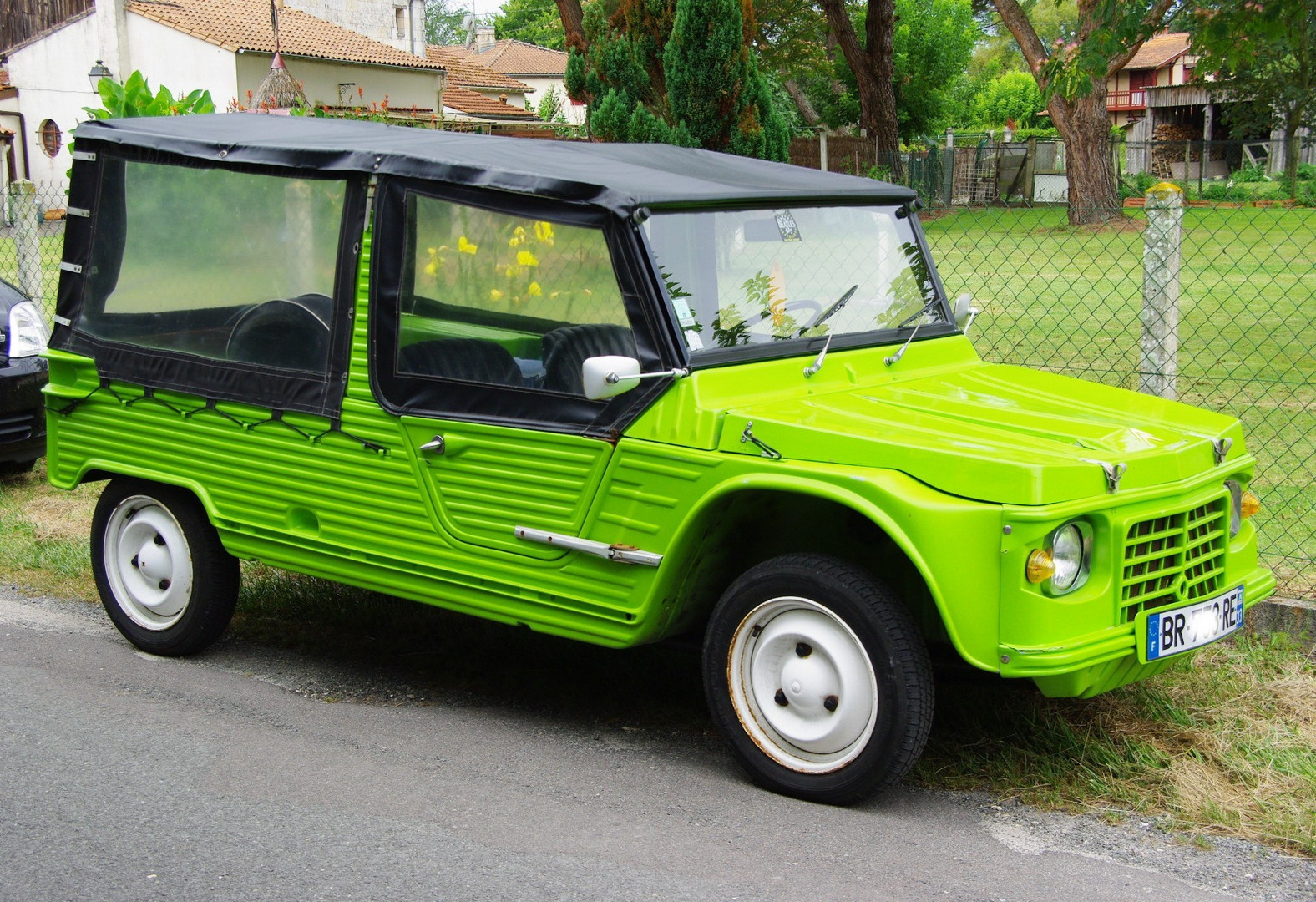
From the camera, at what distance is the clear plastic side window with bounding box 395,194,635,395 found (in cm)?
438

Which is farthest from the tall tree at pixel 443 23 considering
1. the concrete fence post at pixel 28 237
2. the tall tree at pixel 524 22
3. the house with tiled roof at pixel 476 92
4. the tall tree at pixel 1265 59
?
the concrete fence post at pixel 28 237

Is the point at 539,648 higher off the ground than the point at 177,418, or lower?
lower

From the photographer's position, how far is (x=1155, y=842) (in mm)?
3846

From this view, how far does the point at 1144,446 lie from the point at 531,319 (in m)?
1.92

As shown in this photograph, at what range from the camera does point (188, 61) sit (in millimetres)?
42312

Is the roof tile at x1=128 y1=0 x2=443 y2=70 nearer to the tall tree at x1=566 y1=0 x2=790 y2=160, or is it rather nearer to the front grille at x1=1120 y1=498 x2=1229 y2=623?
the tall tree at x1=566 y1=0 x2=790 y2=160

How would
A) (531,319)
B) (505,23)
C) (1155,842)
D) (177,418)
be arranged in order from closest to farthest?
(1155,842), (531,319), (177,418), (505,23)

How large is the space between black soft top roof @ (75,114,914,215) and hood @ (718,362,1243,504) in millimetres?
740

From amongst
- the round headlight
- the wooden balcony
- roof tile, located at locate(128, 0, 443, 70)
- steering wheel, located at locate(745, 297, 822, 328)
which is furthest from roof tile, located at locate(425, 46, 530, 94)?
the round headlight

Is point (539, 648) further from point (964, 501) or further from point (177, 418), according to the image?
point (964, 501)

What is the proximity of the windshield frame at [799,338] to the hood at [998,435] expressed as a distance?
19cm

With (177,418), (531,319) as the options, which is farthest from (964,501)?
(177,418)

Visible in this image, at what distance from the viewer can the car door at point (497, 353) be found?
4359mm

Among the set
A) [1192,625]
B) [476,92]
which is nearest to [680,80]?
[1192,625]
